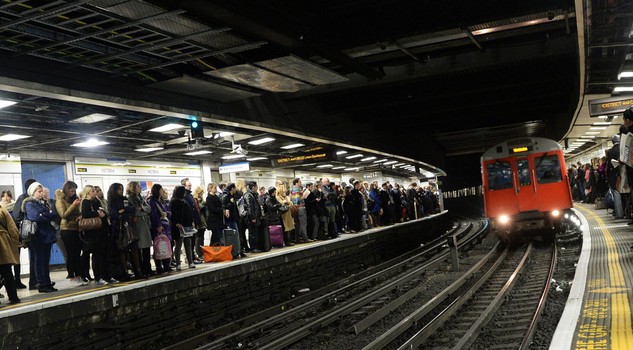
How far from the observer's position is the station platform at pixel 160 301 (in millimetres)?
7379

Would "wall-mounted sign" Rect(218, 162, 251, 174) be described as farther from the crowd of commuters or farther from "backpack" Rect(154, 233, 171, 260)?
"backpack" Rect(154, 233, 171, 260)

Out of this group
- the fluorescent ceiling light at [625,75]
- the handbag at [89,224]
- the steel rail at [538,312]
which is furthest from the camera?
the fluorescent ceiling light at [625,75]

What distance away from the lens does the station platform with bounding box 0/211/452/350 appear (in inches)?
291

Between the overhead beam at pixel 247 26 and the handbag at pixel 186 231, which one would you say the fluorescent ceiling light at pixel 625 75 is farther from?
the handbag at pixel 186 231

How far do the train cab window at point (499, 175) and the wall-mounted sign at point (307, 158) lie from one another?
15.4 feet

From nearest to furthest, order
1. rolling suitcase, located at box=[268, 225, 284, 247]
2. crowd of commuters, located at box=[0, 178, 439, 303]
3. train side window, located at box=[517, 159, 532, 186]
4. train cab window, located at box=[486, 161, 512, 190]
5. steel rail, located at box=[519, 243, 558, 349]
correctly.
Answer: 1. steel rail, located at box=[519, 243, 558, 349]
2. crowd of commuters, located at box=[0, 178, 439, 303]
3. rolling suitcase, located at box=[268, 225, 284, 247]
4. train side window, located at box=[517, 159, 532, 186]
5. train cab window, located at box=[486, 161, 512, 190]

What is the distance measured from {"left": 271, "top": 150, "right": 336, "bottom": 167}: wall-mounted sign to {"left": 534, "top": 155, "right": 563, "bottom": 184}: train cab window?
5.96 metres

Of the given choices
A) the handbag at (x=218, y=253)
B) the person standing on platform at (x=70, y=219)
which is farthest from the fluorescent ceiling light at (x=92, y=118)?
the handbag at (x=218, y=253)

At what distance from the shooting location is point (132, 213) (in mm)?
9977

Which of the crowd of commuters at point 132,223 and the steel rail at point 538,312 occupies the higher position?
the crowd of commuters at point 132,223

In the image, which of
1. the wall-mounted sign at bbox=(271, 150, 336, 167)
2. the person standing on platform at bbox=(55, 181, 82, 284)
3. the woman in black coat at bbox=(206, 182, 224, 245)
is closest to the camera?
the person standing on platform at bbox=(55, 181, 82, 284)

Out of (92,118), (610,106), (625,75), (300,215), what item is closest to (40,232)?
(92,118)

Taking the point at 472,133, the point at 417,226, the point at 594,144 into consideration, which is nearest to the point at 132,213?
the point at 417,226

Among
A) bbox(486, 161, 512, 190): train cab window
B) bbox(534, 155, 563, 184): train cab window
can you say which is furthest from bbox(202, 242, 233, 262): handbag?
bbox(534, 155, 563, 184): train cab window
